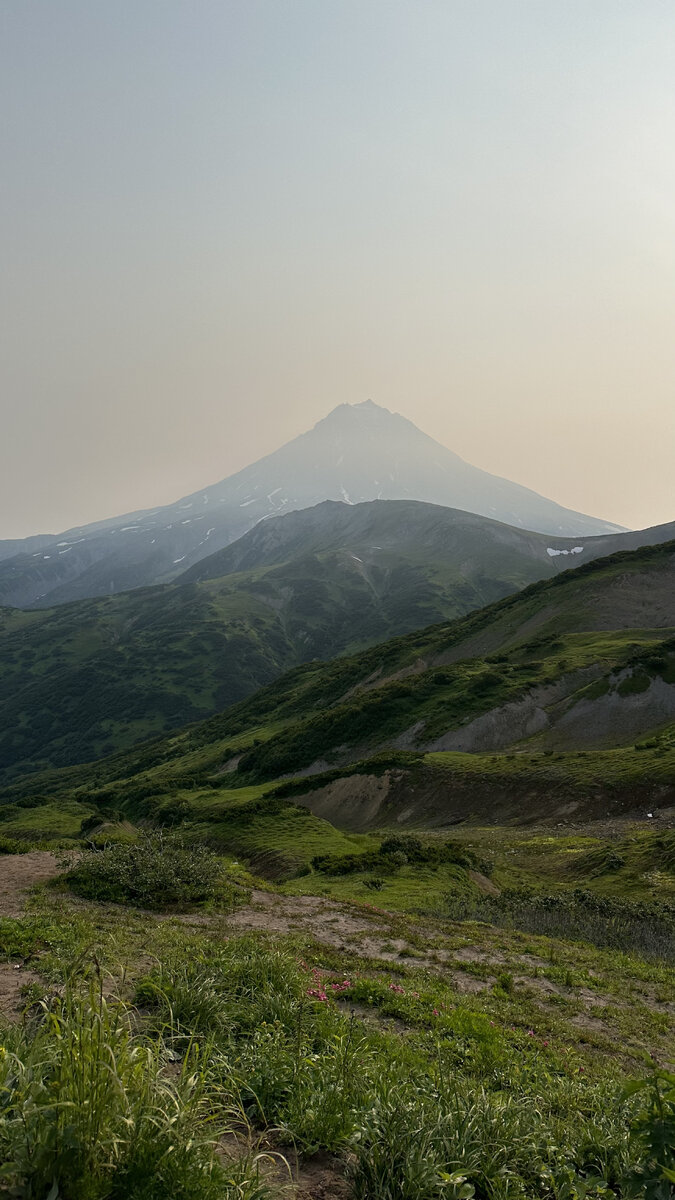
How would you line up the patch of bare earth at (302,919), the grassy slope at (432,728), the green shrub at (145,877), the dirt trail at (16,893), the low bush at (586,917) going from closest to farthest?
the dirt trail at (16,893), the patch of bare earth at (302,919), the green shrub at (145,877), the low bush at (586,917), the grassy slope at (432,728)

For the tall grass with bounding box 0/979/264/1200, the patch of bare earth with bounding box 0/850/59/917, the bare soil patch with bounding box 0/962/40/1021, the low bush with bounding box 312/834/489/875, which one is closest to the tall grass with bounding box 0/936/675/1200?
the tall grass with bounding box 0/979/264/1200

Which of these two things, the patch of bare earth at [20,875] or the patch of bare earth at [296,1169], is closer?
the patch of bare earth at [296,1169]

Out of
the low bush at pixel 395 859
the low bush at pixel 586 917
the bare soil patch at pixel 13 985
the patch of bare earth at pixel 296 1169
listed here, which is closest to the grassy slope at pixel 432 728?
the low bush at pixel 395 859

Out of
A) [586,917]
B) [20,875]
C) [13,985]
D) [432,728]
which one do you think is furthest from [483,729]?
[13,985]

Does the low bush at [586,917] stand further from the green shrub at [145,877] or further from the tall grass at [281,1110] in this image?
the tall grass at [281,1110]

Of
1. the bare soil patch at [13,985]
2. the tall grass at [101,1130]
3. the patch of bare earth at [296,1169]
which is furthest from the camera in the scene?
the bare soil patch at [13,985]

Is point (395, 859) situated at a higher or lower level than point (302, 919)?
lower

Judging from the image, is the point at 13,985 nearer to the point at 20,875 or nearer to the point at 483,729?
the point at 20,875

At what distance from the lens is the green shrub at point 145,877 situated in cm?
1630

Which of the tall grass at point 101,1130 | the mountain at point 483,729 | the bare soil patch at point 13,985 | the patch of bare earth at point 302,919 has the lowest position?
Result: the mountain at point 483,729

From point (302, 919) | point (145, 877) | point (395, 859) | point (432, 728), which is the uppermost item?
point (145, 877)

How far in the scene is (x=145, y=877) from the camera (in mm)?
16797

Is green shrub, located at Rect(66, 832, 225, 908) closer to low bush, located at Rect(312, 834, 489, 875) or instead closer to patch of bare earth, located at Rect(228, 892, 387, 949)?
patch of bare earth, located at Rect(228, 892, 387, 949)

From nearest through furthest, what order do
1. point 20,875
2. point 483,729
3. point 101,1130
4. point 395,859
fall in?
point 101,1130 < point 20,875 < point 395,859 < point 483,729
